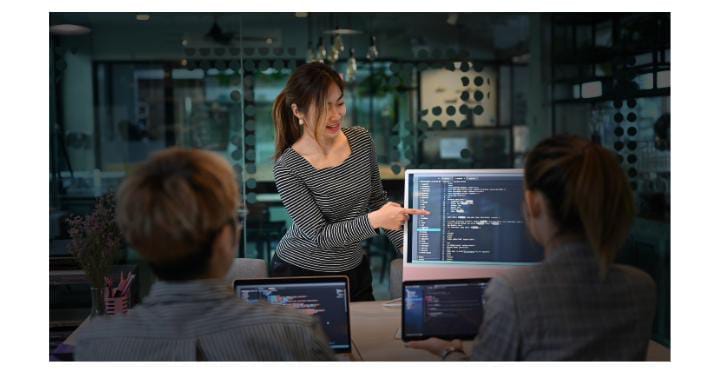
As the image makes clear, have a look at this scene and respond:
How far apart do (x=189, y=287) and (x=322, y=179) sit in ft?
4.76

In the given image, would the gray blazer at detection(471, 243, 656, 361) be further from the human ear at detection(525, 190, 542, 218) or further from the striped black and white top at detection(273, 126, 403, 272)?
the striped black and white top at detection(273, 126, 403, 272)

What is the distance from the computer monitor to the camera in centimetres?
259

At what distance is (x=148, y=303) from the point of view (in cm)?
173

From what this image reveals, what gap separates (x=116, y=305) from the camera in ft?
9.66

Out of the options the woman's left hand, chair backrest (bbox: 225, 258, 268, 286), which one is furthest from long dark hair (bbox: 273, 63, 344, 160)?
the woman's left hand

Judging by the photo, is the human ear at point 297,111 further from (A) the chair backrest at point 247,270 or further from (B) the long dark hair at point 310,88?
(A) the chair backrest at point 247,270

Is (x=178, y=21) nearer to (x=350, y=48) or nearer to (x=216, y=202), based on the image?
(x=350, y=48)

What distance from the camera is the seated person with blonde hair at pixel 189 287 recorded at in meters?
1.61

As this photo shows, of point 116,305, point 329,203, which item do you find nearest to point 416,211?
point 329,203

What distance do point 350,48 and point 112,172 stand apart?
72.1 inches

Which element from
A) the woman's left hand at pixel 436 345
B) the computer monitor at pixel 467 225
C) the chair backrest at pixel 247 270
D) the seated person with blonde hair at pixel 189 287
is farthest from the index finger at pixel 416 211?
the chair backrest at pixel 247 270

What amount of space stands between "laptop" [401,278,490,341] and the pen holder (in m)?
1.07

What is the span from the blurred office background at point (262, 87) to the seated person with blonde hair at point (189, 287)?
4.09 meters
